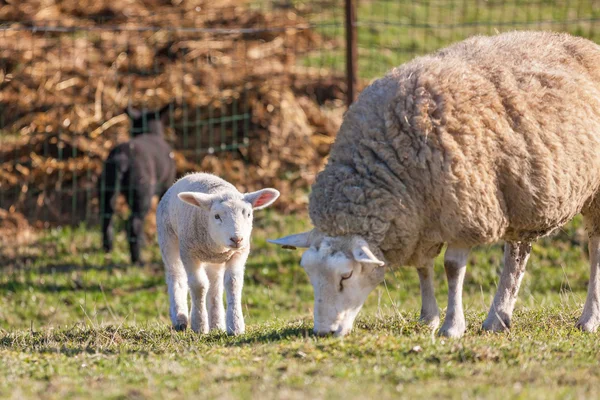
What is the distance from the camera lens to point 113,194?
37.0 ft

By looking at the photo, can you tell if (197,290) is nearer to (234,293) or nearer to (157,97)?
(234,293)

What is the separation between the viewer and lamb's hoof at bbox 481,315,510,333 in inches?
249

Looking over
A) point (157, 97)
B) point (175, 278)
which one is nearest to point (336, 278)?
point (175, 278)

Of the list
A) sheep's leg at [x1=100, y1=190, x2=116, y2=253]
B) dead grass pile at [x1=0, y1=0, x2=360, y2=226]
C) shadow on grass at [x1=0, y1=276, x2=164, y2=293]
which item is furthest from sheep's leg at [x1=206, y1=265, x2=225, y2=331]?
dead grass pile at [x1=0, y1=0, x2=360, y2=226]

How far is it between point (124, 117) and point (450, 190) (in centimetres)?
847

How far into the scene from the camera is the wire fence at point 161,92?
12.5 metres

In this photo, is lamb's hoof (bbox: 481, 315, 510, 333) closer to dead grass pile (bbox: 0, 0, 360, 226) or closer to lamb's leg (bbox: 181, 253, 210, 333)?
lamb's leg (bbox: 181, 253, 210, 333)

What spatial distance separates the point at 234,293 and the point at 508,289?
1871 mm

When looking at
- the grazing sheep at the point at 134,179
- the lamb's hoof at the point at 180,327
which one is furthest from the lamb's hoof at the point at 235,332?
the grazing sheep at the point at 134,179

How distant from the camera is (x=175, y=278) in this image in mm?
6902

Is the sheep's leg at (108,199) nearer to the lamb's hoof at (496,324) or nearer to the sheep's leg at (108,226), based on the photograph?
the sheep's leg at (108,226)

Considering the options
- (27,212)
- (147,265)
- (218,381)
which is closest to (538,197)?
(218,381)

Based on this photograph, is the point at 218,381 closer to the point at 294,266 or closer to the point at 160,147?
the point at 294,266

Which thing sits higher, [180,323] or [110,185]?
[180,323]
